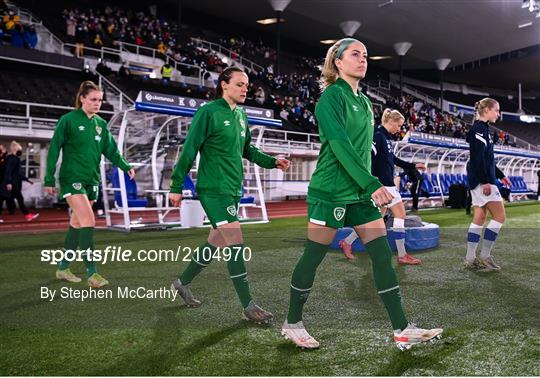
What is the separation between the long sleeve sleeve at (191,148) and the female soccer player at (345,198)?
3.42ft

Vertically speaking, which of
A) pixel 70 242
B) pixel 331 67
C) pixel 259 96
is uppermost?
pixel 259 96

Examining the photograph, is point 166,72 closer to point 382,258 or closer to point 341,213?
point 341,213

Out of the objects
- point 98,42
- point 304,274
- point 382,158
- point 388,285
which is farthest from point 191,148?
point 98,42

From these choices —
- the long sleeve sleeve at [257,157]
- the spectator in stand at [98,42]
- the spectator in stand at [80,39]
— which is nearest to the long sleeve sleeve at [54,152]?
the long sleeve sleeve at [257,157]

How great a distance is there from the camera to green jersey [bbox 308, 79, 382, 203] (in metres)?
2.78

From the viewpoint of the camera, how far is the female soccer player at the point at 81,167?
4.87 meters

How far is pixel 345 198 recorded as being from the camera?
2.89m

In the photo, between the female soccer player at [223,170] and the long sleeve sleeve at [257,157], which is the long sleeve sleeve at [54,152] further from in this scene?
the long sleeve sleeve at [257,157]

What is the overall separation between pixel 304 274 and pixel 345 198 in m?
0.54

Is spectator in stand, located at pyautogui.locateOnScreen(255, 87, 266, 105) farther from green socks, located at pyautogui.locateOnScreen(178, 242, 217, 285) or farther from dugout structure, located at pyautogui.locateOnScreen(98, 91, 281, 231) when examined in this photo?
green socks, located at pyautogui.locateOnScreen(178, 242, 217, 285)

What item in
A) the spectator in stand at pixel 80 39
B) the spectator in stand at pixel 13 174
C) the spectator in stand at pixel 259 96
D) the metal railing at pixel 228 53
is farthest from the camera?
the metal railing at pixel 228 53

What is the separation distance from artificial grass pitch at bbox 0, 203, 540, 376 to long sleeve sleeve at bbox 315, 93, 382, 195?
100 centimetres

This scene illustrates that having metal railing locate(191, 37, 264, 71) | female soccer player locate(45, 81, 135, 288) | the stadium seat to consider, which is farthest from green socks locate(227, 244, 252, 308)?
metal railing locate(191, 37, 264, 71)

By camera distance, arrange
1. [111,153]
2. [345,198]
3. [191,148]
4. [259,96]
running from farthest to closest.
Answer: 1. [259,96]
2. [111,153]
3. [191,148]
4. [345,198]
